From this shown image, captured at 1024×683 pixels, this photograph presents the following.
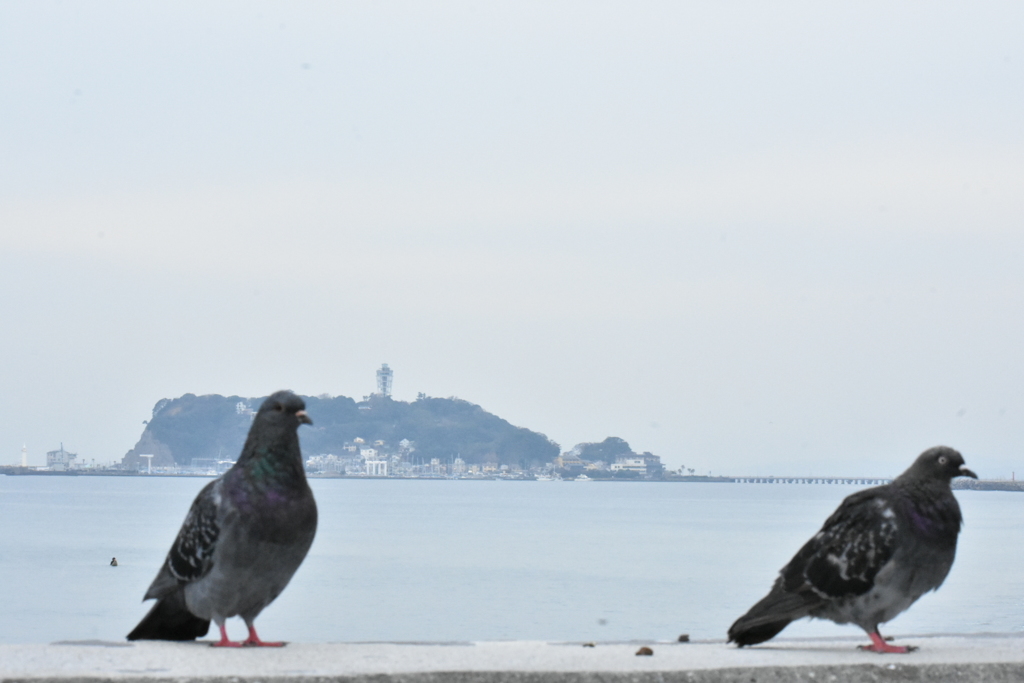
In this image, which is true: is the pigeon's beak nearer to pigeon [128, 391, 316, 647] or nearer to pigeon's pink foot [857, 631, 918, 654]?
pigeon's pink foot [857, 631, 918, 654]

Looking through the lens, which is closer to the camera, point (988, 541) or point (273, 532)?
point (273, 532)

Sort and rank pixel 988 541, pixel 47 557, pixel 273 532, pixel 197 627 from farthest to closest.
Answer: pixel 988 541 → pixel 47 557 → pixel 197 627 → pixel 273 532

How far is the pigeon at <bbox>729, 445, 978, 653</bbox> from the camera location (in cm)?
660

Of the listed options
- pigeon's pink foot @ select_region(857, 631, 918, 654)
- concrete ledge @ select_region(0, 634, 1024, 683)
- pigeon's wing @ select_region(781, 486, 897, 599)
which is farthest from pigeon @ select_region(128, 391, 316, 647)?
pigeon's pink foot @ select_region(857, 631, 918, 654)

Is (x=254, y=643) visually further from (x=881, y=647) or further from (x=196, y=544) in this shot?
(x=881, y=647)

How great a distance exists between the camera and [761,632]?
664cm

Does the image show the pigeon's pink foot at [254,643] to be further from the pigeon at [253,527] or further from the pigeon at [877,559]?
the pigeon at [877,559]

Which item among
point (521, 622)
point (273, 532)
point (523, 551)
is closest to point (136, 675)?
point (273, 532)

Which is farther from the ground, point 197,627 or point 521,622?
point 197,627

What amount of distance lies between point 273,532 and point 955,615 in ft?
172

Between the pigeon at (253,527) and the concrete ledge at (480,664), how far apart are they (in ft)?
1.11

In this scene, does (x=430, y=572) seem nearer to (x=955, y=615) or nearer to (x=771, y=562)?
(x=771, y=562)

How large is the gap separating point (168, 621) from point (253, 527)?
0.88 m

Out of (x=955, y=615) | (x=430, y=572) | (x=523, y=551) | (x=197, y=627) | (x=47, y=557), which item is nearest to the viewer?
(x=197, y=627)
